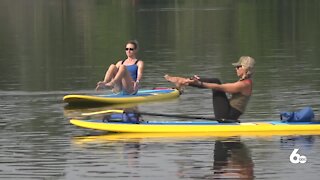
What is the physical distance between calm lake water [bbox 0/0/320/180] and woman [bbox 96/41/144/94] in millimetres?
712

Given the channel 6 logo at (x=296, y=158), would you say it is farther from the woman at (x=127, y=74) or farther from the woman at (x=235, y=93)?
the woman at (x=127, y=74)

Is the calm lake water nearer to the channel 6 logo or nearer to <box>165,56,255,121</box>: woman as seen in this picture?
the channel 6 logo

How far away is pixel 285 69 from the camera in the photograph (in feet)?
112

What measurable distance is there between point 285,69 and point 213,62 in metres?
4.03

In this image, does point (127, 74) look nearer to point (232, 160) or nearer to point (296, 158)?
point (232, 160)

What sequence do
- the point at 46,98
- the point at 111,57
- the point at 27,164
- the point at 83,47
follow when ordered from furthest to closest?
1. the point at 83,47
2. the point at 111,57
3. the point at 46,98
4. the point at 27,164

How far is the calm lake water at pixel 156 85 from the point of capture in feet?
57.9

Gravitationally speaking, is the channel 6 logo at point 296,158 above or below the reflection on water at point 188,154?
above

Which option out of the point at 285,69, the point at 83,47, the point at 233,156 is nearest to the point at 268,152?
the point at 233,156

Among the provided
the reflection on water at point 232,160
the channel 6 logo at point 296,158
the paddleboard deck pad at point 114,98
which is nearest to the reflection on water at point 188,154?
the reflection on water at point 232,160

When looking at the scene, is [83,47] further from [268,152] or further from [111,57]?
[268,152]

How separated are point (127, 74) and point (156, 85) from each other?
202 inches

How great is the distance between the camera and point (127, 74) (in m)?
25.5

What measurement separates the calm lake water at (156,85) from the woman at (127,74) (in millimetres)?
712
